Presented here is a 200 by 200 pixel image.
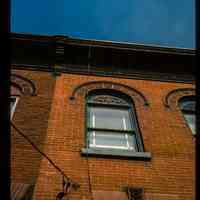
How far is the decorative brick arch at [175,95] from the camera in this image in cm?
942

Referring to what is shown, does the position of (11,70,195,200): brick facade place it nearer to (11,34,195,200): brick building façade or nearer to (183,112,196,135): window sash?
(11,34,195,200): brick building façade

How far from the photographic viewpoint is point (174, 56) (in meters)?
11.3

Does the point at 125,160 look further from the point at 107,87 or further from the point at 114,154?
the point at 107,87

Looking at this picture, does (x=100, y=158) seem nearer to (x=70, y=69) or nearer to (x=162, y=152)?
(x=162, y=152)

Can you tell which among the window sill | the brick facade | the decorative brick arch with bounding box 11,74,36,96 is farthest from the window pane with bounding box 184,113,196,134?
the decorative brick arch with bounding box 11,74,36,96

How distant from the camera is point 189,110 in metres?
9.66

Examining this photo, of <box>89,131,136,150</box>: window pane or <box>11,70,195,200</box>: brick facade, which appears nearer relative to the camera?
<box>11,70,195,200</box>: brick facade

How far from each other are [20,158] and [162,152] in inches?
119

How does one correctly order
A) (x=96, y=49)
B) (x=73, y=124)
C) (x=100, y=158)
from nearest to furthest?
1. (x=100, y=158)
2. (x=73, y=124)
3. (x=96, y=49)

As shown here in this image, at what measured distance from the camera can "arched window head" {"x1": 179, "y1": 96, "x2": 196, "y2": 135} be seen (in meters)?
9.26

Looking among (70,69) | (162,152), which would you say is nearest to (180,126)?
(162,152)

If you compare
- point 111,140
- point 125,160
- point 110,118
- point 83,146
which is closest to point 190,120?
point 110,118

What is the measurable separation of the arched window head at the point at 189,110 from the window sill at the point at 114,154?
2396mm
